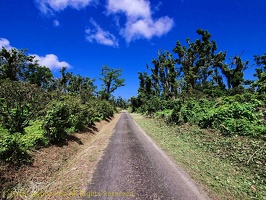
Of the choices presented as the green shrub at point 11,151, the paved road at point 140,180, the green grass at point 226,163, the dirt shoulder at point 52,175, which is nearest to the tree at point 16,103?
the dirt shoulder at point 52,175

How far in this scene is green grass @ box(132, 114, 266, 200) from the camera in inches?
167

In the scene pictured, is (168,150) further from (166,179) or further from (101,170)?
(101,170)

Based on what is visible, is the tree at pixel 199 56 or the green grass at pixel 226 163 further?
the tree at pixel 199 56

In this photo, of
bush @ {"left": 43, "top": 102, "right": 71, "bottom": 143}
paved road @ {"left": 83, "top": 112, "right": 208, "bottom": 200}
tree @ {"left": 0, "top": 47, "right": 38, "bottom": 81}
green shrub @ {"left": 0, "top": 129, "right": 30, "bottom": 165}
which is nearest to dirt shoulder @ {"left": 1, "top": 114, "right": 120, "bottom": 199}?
green shrub @ {"left": 0, "top": 129, "right": 30, "bottom": 165}

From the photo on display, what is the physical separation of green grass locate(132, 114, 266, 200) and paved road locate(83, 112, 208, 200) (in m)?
0.56

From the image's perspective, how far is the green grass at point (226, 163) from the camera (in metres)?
4.25

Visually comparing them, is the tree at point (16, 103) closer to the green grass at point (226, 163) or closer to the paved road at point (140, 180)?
the paved road at point (140, 180)

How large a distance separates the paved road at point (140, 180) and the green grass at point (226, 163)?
0.56m

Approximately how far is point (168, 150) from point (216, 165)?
7.79 ft

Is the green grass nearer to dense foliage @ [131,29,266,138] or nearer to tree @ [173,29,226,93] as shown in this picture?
dense foliage @ [131,29,266,138]

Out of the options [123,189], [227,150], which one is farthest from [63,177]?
[227,150]

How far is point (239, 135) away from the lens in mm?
8211

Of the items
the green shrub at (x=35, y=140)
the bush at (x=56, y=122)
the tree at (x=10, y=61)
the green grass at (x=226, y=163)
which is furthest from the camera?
the tree at (x=10, y=61)

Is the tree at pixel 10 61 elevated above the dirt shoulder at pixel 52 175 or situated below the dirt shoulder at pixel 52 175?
above
